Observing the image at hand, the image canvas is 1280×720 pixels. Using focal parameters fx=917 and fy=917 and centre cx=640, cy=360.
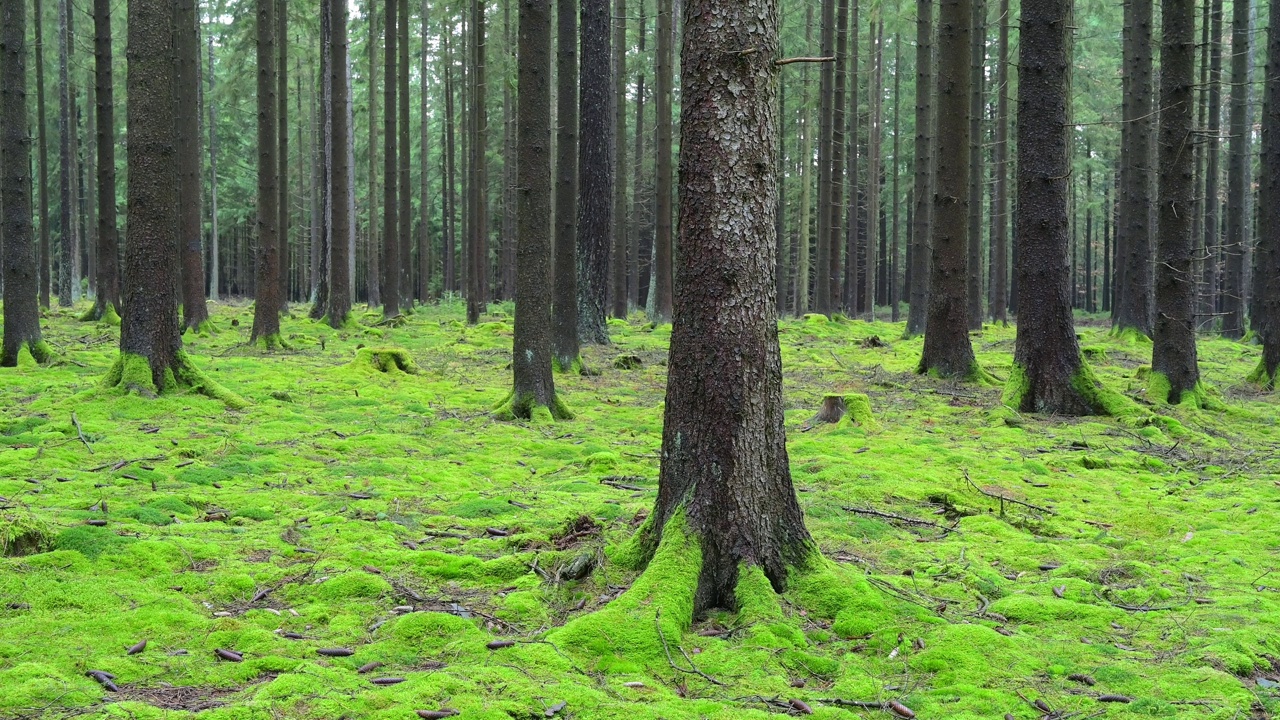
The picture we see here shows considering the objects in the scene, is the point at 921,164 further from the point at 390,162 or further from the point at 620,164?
the point at 390,162

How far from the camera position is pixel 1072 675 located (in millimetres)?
3795

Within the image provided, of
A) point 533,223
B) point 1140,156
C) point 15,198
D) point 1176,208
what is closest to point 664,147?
point 1140,156

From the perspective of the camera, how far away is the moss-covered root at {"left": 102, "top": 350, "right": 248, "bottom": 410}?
30.1 feet

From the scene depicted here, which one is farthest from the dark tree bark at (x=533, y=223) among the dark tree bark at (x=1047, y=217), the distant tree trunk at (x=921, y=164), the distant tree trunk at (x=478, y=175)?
the distant tree trunk at (x=478, y=175)

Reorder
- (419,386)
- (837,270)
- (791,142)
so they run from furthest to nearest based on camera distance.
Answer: (791,142) < (837,270) < (419,386)

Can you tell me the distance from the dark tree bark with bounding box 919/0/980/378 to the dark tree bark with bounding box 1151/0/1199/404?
232cm

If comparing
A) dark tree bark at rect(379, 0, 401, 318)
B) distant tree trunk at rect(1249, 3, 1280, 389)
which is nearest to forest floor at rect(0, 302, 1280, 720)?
distant tree trunk at rect(1249, 3, 1280, 389)

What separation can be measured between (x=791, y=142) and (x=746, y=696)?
34.6m

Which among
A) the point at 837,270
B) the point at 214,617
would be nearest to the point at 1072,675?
the point at 214,617

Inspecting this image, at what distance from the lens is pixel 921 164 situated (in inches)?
778

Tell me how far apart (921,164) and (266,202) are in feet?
43.2

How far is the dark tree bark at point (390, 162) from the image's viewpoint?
20.1 m

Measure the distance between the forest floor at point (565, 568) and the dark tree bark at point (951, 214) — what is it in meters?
2.69

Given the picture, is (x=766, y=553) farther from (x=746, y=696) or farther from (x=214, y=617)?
(x=214, y=617)
